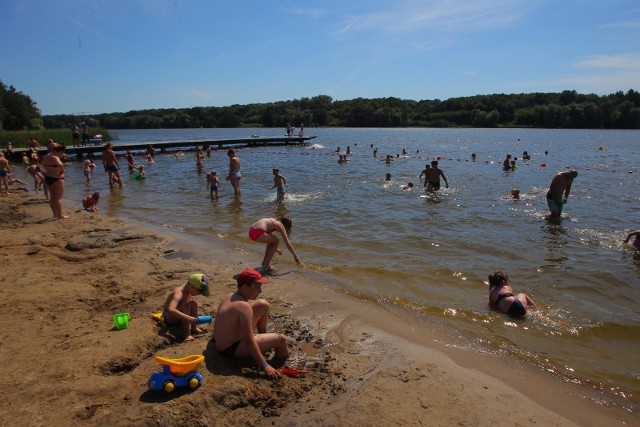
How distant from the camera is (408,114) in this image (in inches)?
4975

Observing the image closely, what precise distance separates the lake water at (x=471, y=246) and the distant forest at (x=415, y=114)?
8445cm

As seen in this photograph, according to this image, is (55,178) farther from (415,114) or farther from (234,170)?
(415,114)

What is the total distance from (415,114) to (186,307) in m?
129

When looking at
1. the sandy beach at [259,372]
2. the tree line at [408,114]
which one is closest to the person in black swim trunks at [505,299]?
the sandy beach at [259,372]

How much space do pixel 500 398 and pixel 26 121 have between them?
70.7 meters

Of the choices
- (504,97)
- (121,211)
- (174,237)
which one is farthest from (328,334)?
(504,97)

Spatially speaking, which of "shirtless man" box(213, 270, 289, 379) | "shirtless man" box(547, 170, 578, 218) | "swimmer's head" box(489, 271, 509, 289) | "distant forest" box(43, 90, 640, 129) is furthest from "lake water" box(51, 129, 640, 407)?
"distant forest" box(43, 90, 640, 129)

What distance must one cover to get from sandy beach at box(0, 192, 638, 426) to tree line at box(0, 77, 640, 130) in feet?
222

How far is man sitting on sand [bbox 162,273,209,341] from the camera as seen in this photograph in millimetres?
4766

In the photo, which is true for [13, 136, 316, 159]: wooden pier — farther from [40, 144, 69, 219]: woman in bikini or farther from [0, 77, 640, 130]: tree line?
[0, 77, 640, 130]: tree line

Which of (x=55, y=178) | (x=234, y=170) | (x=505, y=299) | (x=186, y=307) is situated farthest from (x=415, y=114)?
(x=186, y=307)

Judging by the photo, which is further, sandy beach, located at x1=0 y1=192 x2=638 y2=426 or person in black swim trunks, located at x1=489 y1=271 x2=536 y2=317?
person in black swim trunks, located at x1=489 y1=271 x2=536 y2=317

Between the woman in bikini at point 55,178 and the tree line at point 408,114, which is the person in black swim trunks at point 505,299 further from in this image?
the tree line at point 408,114

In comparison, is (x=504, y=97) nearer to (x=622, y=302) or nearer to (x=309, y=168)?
(x=309, y=168)
